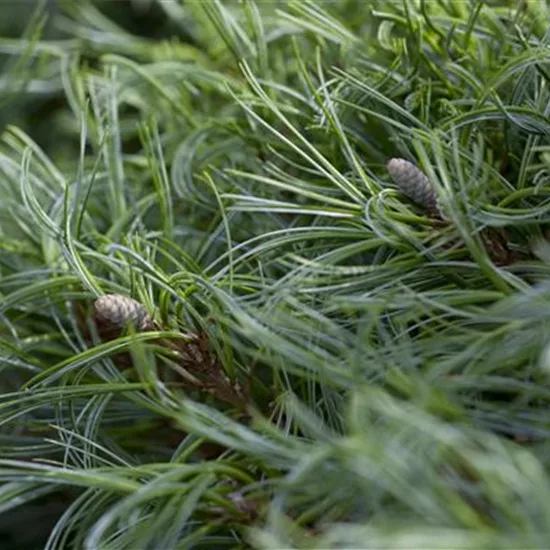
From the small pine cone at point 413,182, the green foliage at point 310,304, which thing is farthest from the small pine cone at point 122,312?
the small pine cone at point 413,182

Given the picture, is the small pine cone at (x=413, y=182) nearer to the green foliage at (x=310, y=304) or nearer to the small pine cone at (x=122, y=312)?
the green foliage at (x=310, y=304)

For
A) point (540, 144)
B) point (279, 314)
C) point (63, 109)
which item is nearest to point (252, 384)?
point (279, 314)

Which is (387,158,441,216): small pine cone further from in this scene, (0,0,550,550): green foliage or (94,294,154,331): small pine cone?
(94,294,154,331): small pine cone

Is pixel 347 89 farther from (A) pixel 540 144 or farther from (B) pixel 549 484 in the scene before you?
(B) pixel 549 484
